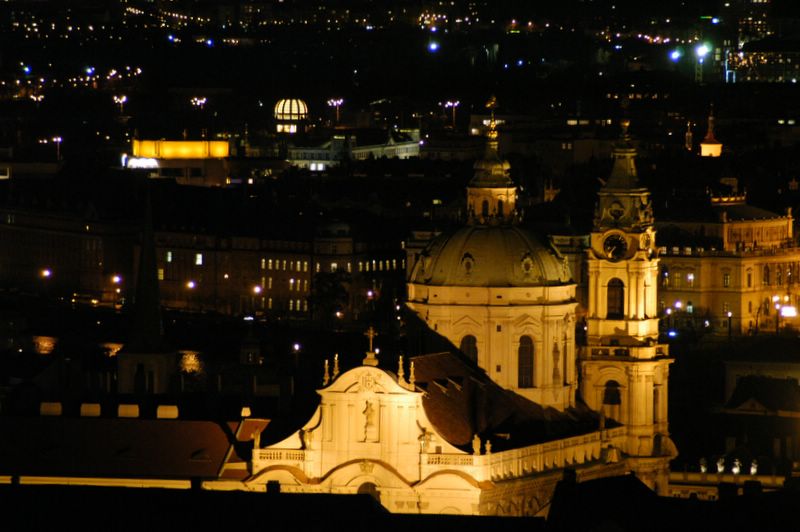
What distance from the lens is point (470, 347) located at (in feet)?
439

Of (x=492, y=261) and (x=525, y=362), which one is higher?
(x=492, y=261)

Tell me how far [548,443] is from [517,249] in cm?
706

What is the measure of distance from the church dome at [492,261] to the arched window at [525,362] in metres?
1.71

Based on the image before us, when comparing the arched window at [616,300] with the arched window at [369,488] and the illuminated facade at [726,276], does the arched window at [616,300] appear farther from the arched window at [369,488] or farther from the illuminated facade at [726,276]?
the illuminated facade at [726,276]

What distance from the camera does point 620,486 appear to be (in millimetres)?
100438

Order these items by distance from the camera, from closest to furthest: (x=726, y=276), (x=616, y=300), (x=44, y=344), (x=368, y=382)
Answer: (x=368, y=382) → (x=616, y=300) → (x=44, y=344) → (x=726, y=276)

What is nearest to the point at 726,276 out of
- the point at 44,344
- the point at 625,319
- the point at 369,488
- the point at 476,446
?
the point at 44,344

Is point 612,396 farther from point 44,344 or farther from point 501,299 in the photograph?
point 44,344

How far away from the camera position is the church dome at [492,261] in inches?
5261

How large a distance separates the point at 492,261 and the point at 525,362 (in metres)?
3.04

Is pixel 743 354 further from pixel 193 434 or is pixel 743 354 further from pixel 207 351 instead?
pixel 193 434

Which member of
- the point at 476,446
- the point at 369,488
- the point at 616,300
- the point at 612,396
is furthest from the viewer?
the point at 612,396

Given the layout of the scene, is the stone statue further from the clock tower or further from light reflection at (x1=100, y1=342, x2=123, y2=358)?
light reflection at (x1=100, y1=342, x2=123, y2=358)

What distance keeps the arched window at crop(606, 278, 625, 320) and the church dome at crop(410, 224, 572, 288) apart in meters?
4.30
